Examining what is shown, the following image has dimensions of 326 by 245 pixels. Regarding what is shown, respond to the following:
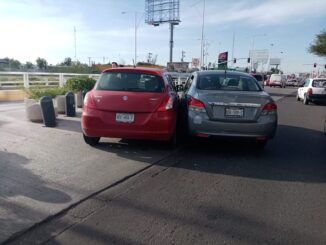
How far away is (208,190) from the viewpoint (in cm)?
534

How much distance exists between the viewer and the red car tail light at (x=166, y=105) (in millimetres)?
7042

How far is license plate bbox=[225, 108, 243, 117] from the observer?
23.7ft

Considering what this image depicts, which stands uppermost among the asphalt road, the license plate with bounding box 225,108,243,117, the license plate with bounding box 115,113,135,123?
the license plate with bounding box 225,108,243,117

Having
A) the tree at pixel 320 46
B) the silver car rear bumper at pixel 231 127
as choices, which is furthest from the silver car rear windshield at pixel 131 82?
the tree at pixel 320 46

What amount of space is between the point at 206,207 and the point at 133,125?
2.71 m

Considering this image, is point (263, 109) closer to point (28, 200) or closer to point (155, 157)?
point (155, 157)

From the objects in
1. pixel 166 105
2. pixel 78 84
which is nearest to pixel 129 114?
pixel 166 105

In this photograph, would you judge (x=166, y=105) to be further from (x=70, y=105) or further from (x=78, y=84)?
(x=78, y=84)

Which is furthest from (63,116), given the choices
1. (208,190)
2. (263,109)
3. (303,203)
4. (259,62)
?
(259,62)

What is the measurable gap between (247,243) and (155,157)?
3529 millimetres

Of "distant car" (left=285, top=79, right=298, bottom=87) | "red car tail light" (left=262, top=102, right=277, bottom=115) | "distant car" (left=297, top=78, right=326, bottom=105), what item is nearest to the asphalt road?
"red car tail light" (left=262, top=102, right=277, bottom=115)

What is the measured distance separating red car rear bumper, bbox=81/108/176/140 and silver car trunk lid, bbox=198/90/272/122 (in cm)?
86

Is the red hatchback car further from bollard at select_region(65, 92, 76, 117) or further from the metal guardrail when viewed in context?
the metal guardrail

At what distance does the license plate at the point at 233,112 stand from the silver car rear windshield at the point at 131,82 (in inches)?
52.5
